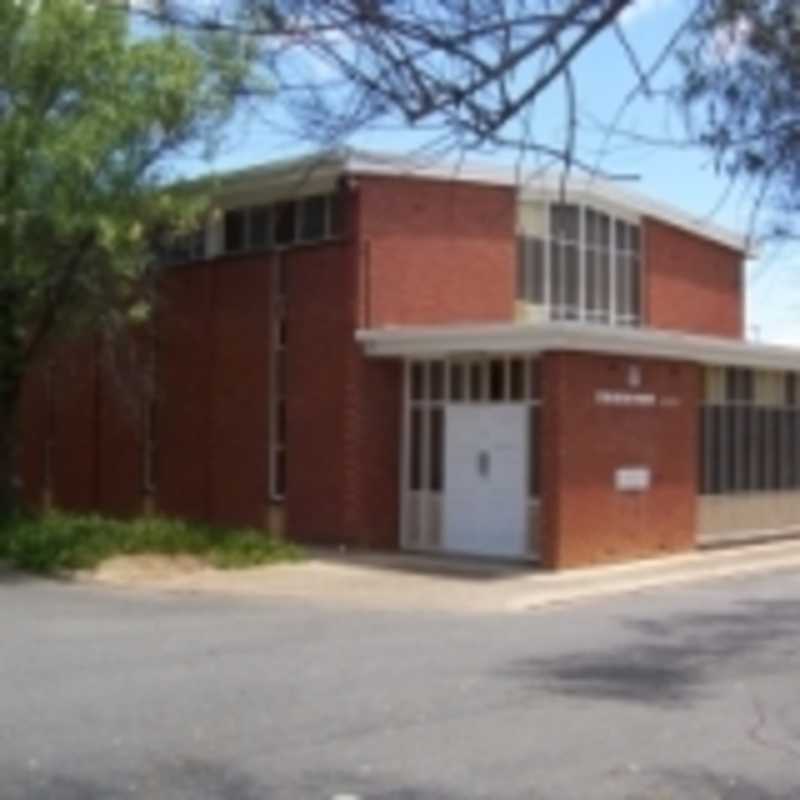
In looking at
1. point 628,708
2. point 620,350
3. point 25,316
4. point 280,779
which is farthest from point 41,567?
point 280,779

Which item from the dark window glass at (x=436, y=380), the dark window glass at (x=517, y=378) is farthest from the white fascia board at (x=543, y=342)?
the dark window glass at (x=517, y=378)

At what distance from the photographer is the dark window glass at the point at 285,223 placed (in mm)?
25844

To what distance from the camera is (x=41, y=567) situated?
2209 cm

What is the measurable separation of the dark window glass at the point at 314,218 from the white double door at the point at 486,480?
3509 millimetres

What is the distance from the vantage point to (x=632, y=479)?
23.8 meters

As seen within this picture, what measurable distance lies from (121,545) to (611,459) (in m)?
6.89

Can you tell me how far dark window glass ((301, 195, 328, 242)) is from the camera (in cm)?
2538

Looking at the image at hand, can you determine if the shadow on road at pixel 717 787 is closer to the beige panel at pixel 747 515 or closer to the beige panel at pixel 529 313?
the beige panel at pixel 747 515

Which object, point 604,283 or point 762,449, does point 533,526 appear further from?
point 604,283

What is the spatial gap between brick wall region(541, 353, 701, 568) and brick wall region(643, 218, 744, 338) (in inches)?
226

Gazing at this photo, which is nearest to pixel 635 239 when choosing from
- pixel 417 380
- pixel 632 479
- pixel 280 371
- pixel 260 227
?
pixel 417 380

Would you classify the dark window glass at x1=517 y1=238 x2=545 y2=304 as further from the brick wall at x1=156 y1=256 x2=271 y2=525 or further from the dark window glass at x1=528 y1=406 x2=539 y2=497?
the dark window glass at x1=528 y1=406 x2=539 y2=497

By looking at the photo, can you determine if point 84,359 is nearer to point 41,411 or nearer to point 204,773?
point 41,411

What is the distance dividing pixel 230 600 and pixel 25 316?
21.6ft
